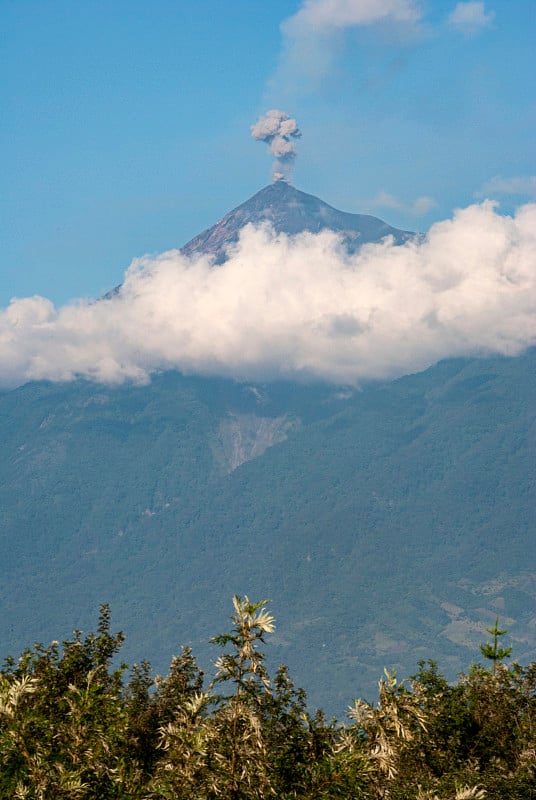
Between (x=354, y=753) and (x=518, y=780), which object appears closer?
(x=354, y=753)

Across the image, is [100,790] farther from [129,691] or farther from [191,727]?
[129,691]

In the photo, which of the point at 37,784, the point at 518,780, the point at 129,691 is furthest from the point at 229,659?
the point at 129,691

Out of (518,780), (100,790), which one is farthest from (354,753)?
(518,780)

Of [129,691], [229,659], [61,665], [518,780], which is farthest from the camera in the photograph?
[129,691]

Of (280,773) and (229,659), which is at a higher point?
(229,659)

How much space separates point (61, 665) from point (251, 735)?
27.3 meters

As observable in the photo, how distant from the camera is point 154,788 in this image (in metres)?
19.0

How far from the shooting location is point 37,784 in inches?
752

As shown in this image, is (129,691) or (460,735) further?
(129,691)

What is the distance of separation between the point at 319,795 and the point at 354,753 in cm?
133

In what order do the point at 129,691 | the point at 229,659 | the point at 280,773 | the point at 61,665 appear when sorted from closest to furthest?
the point at 229,659, the point at 280,773, the point at 61,665, the point at 129,691

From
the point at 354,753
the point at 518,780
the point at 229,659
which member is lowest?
the point at 518,780

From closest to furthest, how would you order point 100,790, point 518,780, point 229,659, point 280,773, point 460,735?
point 229,659 < point 100,790 < point 280,773 < point 518,780 < point 460,735

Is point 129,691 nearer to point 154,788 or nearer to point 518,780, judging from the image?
point 518,780
